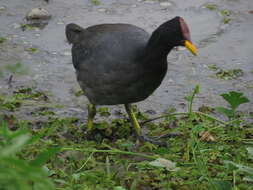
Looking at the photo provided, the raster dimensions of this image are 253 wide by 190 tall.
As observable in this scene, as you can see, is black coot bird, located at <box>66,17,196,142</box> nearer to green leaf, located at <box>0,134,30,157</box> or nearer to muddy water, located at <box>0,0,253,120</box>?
muddy water, located at <box>0,0,253,120</box>

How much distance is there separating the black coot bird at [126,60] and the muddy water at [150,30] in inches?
32.3

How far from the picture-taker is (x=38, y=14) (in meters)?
6.23

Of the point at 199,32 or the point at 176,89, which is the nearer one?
the point at 176,89

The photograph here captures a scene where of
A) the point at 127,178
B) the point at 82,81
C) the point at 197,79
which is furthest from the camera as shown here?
the point at 197,79

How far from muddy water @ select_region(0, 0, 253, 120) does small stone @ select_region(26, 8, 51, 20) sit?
10cm

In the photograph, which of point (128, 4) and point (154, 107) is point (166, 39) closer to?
point (154, 107)

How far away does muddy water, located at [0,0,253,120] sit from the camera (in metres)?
5.09

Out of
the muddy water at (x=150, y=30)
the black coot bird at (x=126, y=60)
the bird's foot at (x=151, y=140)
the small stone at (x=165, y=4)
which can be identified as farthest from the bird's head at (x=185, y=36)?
the small stone at (x=165, y=4)

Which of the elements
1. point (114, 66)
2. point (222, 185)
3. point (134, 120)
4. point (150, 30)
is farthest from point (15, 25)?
point (222, 185)

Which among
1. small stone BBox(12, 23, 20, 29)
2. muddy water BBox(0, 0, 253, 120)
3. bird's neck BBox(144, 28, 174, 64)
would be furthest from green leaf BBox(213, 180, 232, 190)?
small stone BBox(12, 23, 20, 29)

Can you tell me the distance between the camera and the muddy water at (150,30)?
5.09 meters

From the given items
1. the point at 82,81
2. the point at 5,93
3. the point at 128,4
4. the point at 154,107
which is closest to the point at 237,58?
the point at 154,107

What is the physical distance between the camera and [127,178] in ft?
10.6

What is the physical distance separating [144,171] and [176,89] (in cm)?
196
